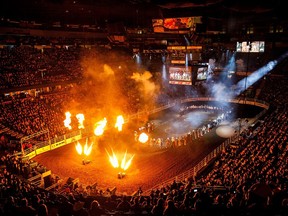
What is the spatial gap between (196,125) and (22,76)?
19.6 m

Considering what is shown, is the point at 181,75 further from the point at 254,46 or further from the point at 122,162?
the point at 254,46

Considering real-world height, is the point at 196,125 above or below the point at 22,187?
below

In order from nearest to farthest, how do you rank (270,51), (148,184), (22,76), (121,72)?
(148,184)
(22,76)
(121,72)
(270,51)

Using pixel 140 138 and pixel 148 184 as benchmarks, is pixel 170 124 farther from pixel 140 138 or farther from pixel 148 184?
pixel 148 184

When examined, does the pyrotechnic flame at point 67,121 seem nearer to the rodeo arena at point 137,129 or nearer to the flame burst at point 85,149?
the rodeo arena at point 137,129

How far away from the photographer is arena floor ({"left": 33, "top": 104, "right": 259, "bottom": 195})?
55.6ft

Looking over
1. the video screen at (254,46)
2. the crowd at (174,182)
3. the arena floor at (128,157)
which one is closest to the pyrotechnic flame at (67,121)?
the crowd at (174,182)

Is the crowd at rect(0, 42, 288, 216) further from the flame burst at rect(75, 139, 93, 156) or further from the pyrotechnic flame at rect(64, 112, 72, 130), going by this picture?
the flame burst at rect(75, 139, 93, 156)

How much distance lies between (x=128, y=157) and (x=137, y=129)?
686cm

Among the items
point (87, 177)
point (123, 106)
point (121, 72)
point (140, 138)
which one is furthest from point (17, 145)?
point (121, 72)

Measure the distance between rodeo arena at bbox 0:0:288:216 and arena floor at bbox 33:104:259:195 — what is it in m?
0.09

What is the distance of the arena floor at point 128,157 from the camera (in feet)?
55.6

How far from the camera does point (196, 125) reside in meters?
30.7

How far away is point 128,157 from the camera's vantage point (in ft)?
67.1
